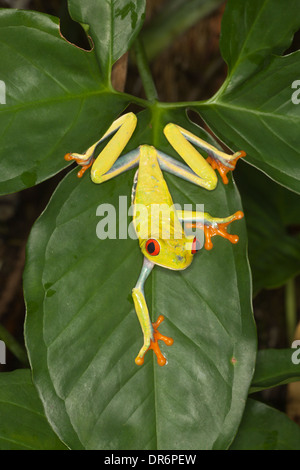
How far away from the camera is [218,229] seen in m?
1.15

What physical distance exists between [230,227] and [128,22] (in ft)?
1.71

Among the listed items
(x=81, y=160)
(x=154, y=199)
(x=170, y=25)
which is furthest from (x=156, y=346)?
(x=170, y=25)

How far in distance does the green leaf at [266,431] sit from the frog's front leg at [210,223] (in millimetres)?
472

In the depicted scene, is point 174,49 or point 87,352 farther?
point 174,49

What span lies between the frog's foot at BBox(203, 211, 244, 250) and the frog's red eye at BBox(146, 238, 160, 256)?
4.8 inches

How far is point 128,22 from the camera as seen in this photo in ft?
3.70

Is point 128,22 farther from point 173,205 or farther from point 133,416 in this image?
point 133,416

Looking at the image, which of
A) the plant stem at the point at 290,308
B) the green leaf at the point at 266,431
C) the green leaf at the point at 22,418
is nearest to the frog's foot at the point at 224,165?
the green leaf at the point at 266,431

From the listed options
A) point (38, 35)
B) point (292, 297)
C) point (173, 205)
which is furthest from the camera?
point (292, 297)

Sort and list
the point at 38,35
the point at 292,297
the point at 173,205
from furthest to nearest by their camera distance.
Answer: the point at 292,297, the point at 173,205, the point at 38,35

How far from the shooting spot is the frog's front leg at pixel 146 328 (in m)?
1.12

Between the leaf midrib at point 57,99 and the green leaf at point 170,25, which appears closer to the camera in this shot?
the leaf midrib at point 57,99

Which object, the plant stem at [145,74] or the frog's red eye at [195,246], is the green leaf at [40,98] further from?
the frog's red eye at [195,246]
